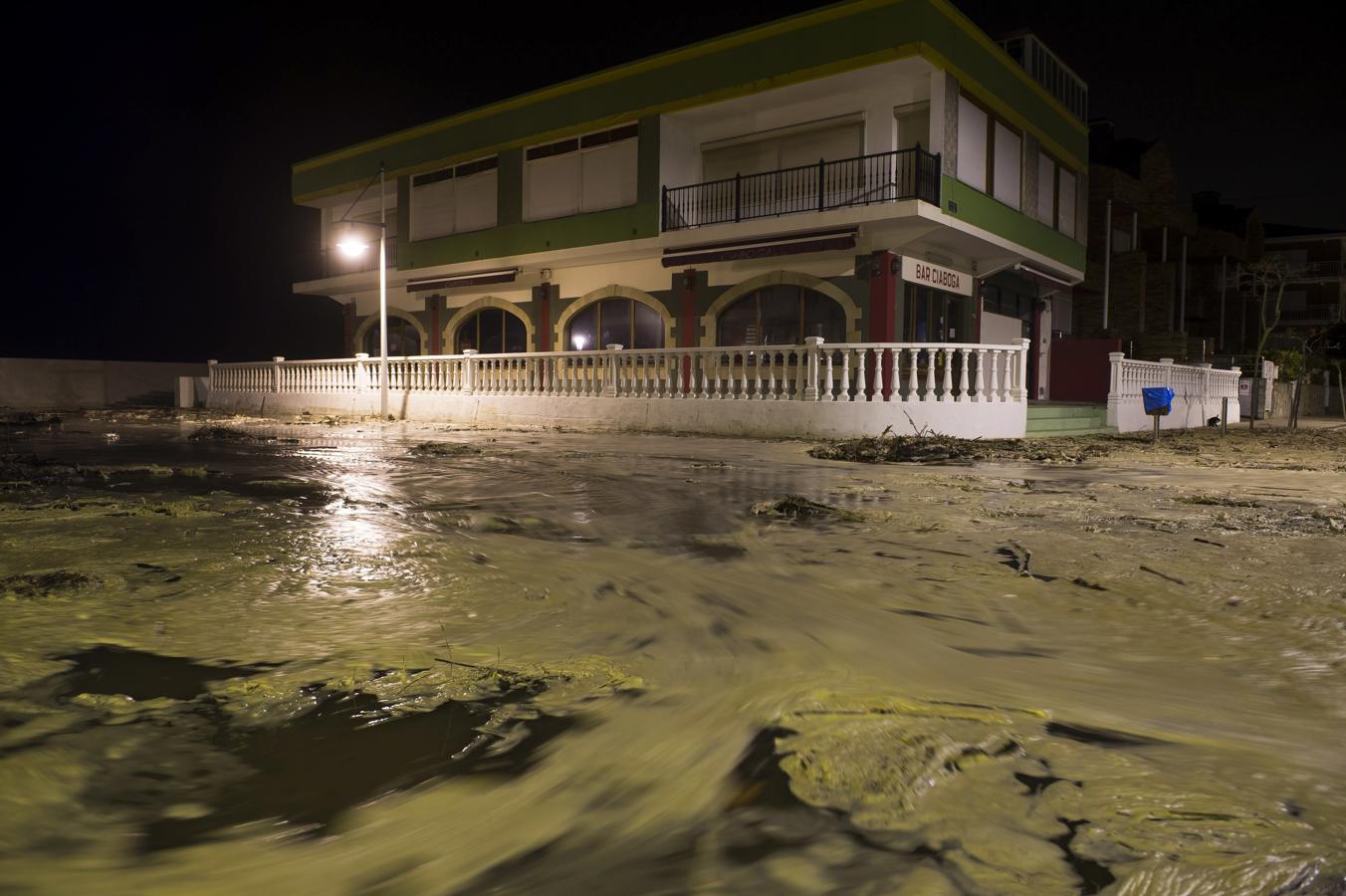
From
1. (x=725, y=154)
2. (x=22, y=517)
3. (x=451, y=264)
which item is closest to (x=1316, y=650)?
(x=22, y=517)

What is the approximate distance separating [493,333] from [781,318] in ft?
31.1

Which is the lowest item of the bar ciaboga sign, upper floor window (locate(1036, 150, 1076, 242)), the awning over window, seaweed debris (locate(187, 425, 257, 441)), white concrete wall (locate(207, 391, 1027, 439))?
seaweed debris (locate(187, 425, 257, 441))

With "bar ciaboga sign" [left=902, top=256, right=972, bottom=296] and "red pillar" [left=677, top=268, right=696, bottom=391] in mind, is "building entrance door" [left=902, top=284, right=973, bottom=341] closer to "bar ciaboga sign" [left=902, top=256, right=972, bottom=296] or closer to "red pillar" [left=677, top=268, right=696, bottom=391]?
"bar ciaboga sign" [left=902, top=256, right=972, bottom=296]

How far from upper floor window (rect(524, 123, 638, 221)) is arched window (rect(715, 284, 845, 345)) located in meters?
3.73

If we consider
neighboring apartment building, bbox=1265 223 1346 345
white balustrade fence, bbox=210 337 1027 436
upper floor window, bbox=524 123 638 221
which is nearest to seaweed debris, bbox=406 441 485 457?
white balustrade fence, bbox=210 337 1027 436

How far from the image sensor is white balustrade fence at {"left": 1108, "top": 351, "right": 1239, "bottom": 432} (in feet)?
54.6

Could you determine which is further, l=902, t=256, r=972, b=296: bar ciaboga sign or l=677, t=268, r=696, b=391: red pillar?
l=677, t=268, r=696, b=391: red pillar

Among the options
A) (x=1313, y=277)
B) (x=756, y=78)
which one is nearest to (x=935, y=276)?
(x=756, y=78)

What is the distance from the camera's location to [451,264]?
23.2 m

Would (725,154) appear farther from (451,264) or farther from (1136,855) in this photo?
(1136,855)

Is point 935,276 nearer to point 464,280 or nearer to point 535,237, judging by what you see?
point 535,237

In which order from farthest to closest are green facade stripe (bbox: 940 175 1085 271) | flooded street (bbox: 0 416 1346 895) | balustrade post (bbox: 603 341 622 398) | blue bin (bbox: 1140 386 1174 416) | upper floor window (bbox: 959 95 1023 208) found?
1. upper floor window (bbox: 959 95 1023 208)
2. green facade stripe (bbox: 940 175 1085 271)
3. balustrade post (bbox: 603 341 622 398)
4. blue bin (bbox: 1140 386 1174 416)
5. flooded street (bbox: 0 416 1346 895)

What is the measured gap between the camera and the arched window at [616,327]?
21.0 m

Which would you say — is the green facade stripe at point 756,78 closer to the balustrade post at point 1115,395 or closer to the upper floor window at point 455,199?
the upper floor window at point 455,199
